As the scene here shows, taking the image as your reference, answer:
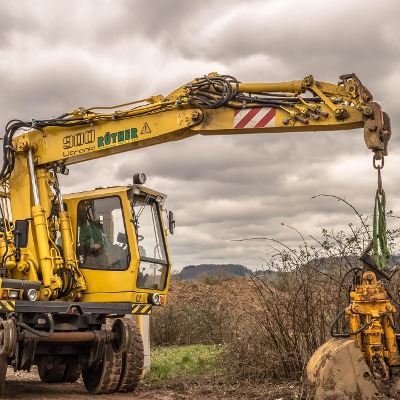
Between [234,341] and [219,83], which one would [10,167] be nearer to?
[219,83]

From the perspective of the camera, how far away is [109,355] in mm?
8773

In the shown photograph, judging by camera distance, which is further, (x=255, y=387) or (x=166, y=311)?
(x=166, y=311)

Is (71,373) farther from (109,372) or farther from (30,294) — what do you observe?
(30,294)

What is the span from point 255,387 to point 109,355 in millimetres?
2310

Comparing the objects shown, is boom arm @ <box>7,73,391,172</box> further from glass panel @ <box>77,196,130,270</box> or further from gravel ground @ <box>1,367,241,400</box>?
gravel ground @ <box>1,367,241,400</box>

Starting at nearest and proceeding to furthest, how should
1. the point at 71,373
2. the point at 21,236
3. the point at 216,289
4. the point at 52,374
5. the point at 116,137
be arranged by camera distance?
the point at 21,236 < the point at 116,137 < the point at 52,374 < the point at 71,373 < the point at 216,289

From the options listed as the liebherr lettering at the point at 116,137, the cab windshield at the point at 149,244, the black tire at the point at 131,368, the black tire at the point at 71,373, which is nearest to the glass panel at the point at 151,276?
the cab windshield at the point at 149,244

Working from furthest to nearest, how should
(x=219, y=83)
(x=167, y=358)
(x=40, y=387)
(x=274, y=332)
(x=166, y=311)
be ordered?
(x=166, y=311), (x=167, y=358), (x=40, y=387), (x=274, y=332), (x=219, y=83)

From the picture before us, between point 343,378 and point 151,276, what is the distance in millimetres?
4088

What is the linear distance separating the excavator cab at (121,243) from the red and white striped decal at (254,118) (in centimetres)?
213

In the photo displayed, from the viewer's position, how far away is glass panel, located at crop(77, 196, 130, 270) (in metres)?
8.80

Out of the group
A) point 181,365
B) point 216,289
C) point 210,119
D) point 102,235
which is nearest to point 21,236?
point 102,235

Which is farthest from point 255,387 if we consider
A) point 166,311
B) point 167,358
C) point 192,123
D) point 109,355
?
point 166,311

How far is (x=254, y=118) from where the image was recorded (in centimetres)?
766
